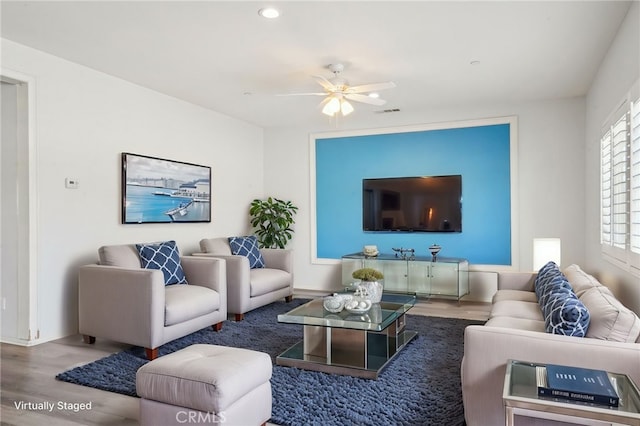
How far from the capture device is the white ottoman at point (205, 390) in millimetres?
1977

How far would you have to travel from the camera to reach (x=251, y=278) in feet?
16.1

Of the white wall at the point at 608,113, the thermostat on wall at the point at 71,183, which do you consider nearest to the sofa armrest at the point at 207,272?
the thermostat on wall at the point at 71,183

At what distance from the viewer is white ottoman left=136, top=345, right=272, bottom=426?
1.98m

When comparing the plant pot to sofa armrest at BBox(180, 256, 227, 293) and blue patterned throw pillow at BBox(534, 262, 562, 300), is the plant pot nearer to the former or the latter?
blue patterned throw pillow at BBox(534, 262, 562, 300)

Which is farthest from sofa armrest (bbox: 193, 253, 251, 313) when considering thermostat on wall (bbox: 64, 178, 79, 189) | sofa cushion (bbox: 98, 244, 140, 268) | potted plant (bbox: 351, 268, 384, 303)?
thermostat on wall (bbox: 64, 178, 79, 189)

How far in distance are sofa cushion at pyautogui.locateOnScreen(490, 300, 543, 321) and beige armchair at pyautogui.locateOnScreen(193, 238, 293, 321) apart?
2539mm

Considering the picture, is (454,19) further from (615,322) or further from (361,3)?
(615,322)

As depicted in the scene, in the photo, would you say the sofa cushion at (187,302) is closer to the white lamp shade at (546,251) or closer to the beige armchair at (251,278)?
the beige armchair at (251,278)

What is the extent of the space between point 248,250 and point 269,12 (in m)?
3.12

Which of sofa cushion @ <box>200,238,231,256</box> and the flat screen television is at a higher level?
the flat screen television

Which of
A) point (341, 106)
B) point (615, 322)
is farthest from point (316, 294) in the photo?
point (615, 322)

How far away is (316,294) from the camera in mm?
6273

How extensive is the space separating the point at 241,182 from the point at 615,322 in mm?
5321

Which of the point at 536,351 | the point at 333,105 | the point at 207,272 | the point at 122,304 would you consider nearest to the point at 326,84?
the point at 333,105
